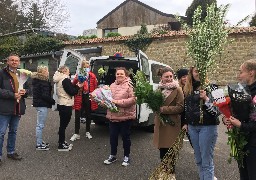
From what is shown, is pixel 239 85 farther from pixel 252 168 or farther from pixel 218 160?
pixel 218 160

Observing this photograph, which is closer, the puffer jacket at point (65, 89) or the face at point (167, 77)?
the face at point (167, 77)

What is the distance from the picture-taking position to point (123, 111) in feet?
18.2

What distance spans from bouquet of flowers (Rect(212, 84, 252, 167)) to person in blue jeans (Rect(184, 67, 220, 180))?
1.74ft

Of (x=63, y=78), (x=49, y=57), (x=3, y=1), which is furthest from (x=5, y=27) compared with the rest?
(x=63, y=78)

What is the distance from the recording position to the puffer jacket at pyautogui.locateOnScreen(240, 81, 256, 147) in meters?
3.16

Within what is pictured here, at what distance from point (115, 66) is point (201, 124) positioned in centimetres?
443

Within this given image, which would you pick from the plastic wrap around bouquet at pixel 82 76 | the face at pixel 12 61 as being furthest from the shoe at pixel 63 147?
the face at pixel 12 61

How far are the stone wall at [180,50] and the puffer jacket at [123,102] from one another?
7.80 metres

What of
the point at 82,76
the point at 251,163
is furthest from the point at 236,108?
the point at 82,76

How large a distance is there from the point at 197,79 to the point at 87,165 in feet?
8.98

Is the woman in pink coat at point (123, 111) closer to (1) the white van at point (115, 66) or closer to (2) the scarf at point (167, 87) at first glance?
(2) the scarf at point (167, 87)

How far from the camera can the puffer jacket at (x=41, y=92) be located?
6348mm

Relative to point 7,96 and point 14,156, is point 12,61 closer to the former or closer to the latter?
point 7,96

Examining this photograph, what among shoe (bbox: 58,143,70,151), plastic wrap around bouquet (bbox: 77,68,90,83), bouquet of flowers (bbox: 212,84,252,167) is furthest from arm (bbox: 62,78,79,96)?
bouquet of flowers (bbox: 212,84,252,167)
